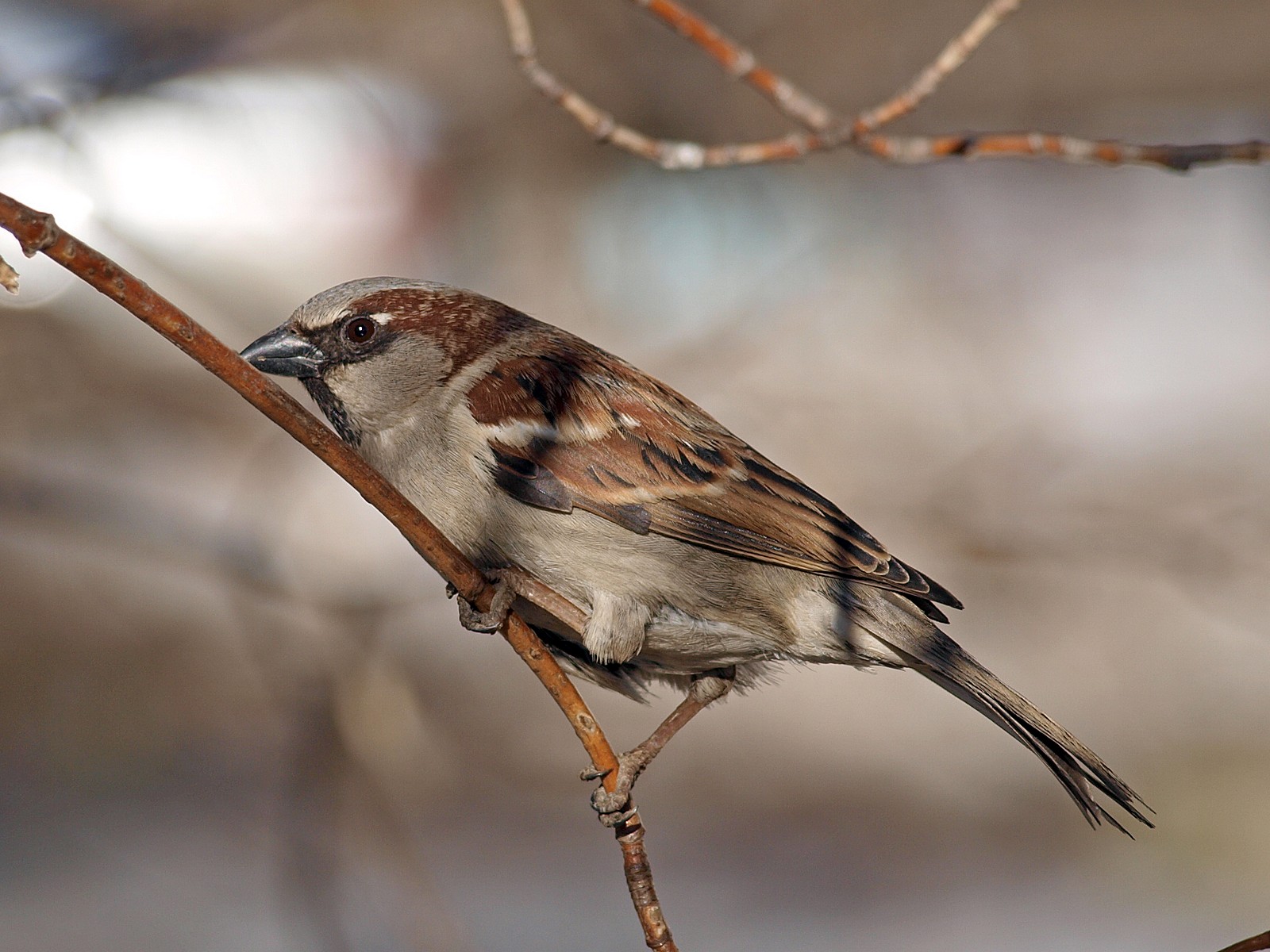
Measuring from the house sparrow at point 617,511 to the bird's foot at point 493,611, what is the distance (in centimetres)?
5

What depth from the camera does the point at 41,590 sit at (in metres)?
5.95

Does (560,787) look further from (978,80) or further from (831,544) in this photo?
(978,80)

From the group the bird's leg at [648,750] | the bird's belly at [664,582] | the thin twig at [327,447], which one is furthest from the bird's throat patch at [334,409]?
the bird's leg at [648,750]

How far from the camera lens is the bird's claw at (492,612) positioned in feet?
6.64

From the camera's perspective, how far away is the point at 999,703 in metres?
2.22

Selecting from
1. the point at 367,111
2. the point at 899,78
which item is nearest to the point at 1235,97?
the point at 899,78

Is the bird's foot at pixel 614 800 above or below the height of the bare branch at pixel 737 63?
below

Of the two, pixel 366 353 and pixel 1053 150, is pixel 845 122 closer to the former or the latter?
pixel 1053 150

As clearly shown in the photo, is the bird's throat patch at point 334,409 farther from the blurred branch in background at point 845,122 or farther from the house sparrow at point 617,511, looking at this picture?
the blurred branch in background at point 845,122

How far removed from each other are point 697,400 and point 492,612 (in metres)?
4.33

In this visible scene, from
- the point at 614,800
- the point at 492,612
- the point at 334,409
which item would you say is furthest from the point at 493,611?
the point at 334,409

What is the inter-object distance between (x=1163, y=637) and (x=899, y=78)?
3163 millimetres

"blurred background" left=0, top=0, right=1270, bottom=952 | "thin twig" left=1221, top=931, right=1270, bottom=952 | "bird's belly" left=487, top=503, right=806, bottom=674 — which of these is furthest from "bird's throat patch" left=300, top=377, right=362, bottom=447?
"blurred background" left=0, top=0, right=1270, bottom=952

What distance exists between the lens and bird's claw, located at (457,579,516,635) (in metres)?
2.02
